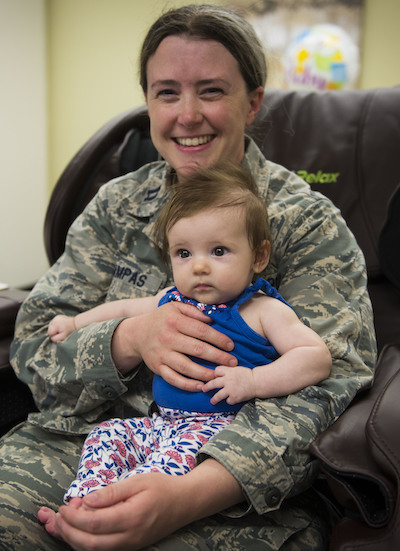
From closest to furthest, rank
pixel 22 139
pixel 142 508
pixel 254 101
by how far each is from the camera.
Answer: pixel 142 508 → pixel 254 101 → pixel 22 139

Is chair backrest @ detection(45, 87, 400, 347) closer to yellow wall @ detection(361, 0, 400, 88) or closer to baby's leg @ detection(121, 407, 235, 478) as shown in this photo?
baby's leg @ detection(121, 407, 235, 478)

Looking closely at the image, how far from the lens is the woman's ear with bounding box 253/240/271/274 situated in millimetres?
1214

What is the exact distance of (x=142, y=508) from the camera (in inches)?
36.9

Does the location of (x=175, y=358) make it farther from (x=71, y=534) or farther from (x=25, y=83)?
(x=25, y=83)

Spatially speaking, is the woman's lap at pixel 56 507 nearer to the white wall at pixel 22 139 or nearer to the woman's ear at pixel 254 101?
the woman's ear at pixel 254 101

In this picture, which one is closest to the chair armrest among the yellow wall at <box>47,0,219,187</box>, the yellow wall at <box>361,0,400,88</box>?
the yellow wall at <box>47,0,219,187</box>

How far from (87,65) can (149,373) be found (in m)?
2.77

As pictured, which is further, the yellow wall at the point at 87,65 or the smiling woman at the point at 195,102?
the yellow wall at the point at 87,65

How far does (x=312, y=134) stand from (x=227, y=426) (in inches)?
40.2

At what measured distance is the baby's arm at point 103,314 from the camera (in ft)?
4.50

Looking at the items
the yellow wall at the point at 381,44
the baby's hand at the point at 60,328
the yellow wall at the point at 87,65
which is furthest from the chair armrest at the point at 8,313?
the yellow wall at the point at 381,44

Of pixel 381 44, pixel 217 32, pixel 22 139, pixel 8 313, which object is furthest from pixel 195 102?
pixel 22 139

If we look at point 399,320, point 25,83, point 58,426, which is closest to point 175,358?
point 58,426

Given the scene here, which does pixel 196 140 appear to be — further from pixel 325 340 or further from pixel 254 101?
pixel 325 340
